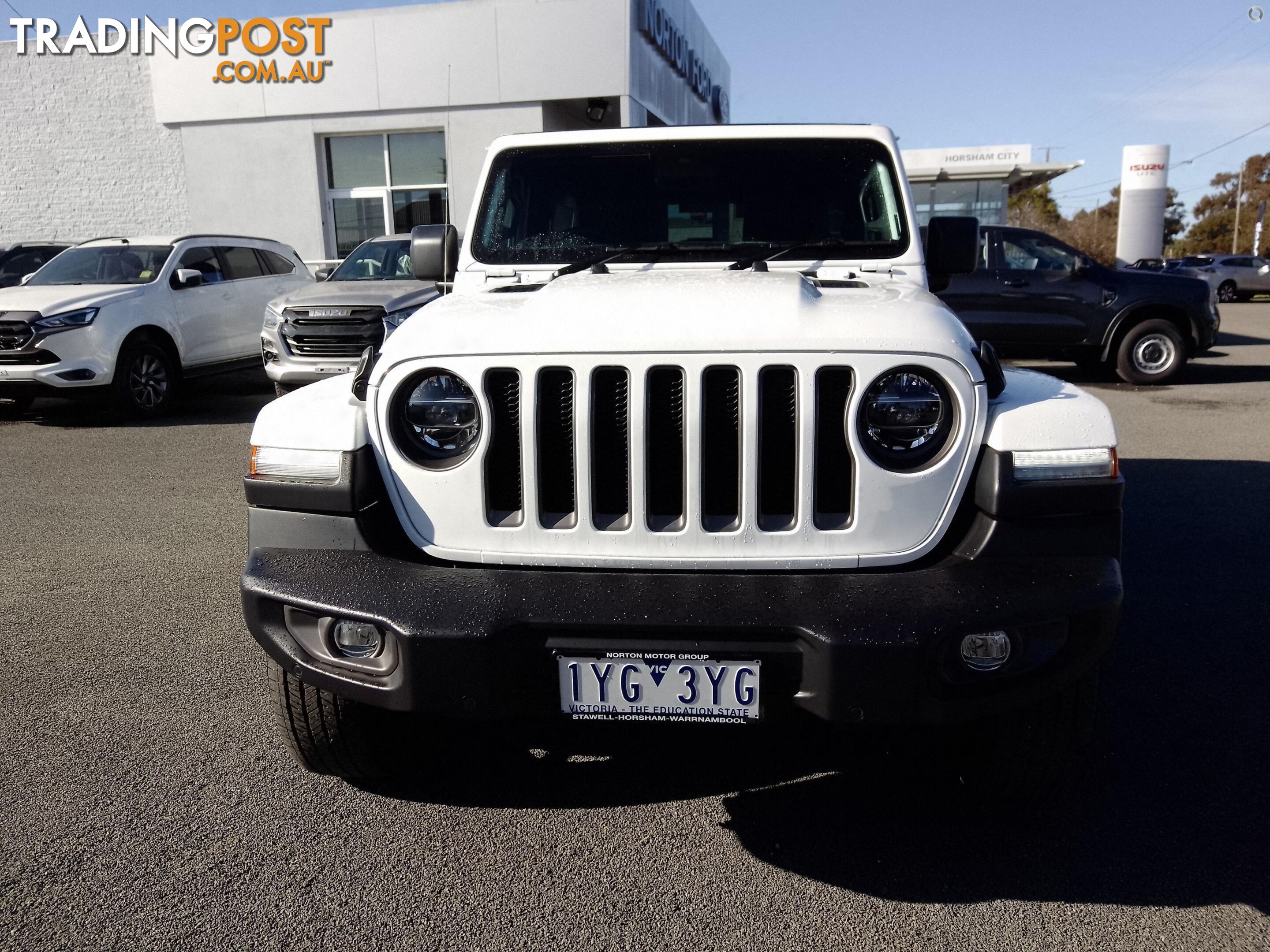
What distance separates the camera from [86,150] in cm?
1941

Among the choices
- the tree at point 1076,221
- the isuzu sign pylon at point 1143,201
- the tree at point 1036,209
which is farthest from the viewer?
the tree at point 1036,209

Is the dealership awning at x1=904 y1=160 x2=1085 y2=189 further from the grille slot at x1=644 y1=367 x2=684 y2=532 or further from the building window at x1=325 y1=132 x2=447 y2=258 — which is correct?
the grille slot at x1=644 y1=367 x2=684 y2=532

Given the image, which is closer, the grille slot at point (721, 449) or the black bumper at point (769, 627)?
the black bumper at point (769, 627)

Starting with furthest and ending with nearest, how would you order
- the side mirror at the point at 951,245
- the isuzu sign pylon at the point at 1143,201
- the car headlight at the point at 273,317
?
1. the isuzu sign pylon at the point at 1143,201
2. the car headlight at the point at 273,317
3. the side mirror at the point at 951,245

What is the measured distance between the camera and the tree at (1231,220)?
→ 231ft

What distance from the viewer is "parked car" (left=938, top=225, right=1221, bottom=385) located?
11172 mm

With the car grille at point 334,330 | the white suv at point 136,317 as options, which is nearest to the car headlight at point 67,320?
the white suv at point 136,317

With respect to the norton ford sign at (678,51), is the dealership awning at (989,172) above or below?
below

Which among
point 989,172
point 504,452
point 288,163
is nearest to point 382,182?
point 288,163

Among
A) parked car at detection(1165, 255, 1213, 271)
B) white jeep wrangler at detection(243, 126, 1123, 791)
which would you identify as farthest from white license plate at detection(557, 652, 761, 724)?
parked car at detection(1165, 255, 1213, 271)

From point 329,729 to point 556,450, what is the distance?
1015 millimetres

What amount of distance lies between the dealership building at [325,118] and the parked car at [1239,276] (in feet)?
56.0

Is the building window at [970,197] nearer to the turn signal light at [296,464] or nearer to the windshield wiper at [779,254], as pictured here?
the windshield wiper at [779,254]

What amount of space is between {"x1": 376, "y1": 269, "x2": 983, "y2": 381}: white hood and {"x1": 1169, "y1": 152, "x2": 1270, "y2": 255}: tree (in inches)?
3073
